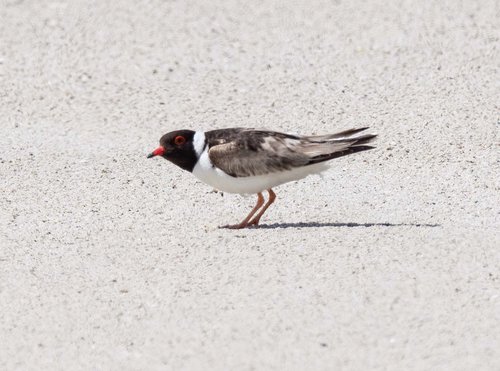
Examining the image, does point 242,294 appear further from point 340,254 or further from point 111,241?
point 111,241

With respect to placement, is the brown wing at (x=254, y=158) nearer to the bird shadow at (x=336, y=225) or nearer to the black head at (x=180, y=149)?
the black head at (x=180, y=149)

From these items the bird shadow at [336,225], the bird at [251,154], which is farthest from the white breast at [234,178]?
the bird shadow at [336,225]

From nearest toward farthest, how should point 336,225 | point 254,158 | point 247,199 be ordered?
point 254,158
point 336,225
point 247,199

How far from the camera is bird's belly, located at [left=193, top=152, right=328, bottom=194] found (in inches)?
364

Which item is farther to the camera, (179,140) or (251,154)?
(179,140)

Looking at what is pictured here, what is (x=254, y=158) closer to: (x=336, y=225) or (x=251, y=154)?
(x=251, y=154)

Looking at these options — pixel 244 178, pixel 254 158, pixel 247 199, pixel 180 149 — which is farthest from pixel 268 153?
pixel 247 199

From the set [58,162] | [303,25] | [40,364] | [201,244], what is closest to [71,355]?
[40,364]

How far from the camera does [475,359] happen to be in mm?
6660

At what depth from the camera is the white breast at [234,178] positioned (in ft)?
30.3

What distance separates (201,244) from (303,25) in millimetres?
7553

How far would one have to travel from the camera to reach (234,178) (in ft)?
30.3

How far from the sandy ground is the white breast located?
40 cm

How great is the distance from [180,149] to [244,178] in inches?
24.1
